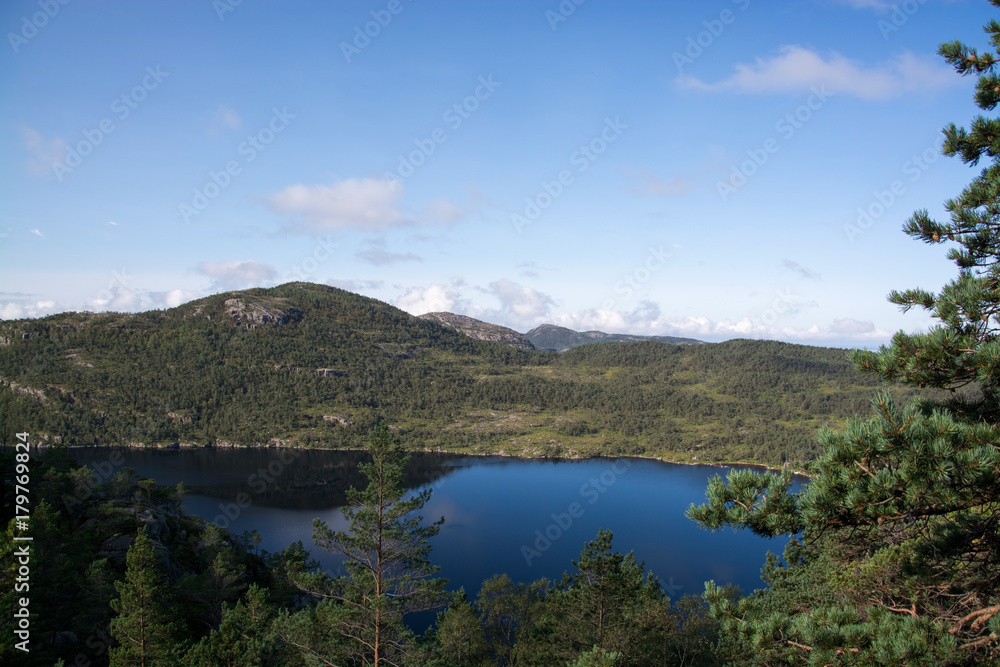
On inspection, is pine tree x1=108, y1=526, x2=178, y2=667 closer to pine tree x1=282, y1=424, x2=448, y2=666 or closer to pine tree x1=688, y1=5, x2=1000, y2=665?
pine tree x1=282, y1=424, x2=448, y2=666

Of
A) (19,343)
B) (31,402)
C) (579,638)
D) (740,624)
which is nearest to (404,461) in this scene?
(740,624)

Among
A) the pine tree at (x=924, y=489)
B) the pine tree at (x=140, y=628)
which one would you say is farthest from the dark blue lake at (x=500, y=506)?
the pine tree at (x=924, y=489)

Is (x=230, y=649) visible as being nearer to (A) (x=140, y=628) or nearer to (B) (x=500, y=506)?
(A) (x=140, y=628)

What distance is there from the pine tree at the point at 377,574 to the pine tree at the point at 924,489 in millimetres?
10847

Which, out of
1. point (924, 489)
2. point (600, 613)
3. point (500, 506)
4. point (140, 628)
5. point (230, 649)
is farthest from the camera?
point (500, 506)

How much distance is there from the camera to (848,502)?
213 inches

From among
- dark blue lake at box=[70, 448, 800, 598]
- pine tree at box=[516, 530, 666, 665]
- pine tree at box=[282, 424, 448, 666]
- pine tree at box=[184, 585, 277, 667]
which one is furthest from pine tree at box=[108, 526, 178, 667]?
dark blue lake at box=[70, 448, 800, 598]

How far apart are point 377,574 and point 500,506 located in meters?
88.7

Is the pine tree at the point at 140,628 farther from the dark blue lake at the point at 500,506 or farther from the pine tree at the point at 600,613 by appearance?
the dark blue lake at the point at 500,506

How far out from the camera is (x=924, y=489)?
5109mm

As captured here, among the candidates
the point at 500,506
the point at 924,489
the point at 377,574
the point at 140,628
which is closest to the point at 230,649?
the point at 140,628

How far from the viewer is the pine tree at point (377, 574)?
1553 centimetres

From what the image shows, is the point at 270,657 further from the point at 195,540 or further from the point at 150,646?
the point at 195,540

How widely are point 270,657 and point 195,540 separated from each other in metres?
30.2
